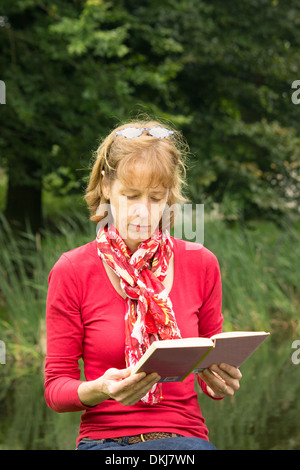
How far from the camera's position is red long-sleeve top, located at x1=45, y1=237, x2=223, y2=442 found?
6.68ft

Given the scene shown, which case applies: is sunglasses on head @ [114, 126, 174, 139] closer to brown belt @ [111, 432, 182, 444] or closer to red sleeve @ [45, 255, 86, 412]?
red sleeve @ [45, 255, 86, 412]

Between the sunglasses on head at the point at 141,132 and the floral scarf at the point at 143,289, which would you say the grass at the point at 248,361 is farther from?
the sunglasses on head at the point at 141,132

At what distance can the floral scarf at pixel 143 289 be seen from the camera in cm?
204

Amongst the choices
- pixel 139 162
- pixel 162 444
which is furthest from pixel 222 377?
pixel 139 162

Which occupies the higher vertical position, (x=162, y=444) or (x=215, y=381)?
(x=215, y=381)

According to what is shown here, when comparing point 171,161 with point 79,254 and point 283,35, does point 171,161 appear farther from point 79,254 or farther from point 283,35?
point 283,35

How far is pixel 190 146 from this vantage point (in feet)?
26.8

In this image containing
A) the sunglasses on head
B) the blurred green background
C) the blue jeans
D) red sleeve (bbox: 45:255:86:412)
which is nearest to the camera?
the blue jeans

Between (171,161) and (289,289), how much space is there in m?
4.64

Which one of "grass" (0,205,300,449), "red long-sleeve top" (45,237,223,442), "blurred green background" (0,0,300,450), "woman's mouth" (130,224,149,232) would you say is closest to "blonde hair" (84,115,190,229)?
"woman's mouth" (130,224,149,232)

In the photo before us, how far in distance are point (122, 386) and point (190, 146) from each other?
6542 millimetres

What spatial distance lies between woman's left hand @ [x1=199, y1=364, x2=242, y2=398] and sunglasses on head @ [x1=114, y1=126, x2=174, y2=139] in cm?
73

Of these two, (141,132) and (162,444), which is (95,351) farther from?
(141,132)

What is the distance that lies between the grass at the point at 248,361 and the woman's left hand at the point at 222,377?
6.11ft
